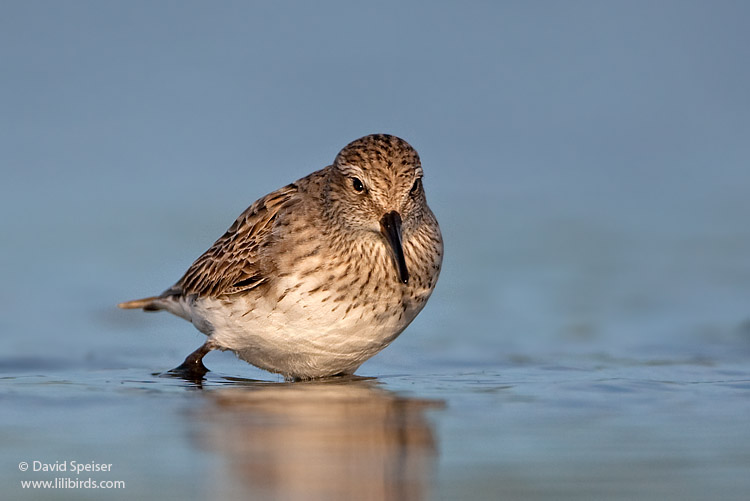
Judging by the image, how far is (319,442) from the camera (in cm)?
587

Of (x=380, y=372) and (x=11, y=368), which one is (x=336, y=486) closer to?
(x=380, y=372)

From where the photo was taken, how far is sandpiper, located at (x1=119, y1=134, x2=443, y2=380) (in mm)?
7445

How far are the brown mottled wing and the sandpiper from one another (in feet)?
0.04

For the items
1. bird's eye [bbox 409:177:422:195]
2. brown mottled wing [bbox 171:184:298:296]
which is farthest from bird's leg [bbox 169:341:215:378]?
bird's eye [bbox 409:177:422:195]

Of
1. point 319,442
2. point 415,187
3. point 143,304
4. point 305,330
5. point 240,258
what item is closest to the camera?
point 319,442

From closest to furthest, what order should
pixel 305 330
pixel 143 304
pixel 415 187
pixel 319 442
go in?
pixel 319 442, pixel 415 187, pixel 305 330, pixel 143 304

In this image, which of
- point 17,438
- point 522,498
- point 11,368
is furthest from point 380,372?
point 522,498

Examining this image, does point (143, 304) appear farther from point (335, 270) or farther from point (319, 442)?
point (319, 442)

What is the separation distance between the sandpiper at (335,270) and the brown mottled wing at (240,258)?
11 mm

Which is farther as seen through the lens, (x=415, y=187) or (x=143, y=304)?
(x=143, y=304)

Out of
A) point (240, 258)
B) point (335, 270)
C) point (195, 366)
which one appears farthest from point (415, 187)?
point (195, 366)

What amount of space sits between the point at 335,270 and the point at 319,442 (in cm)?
190

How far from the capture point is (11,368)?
8.64 m

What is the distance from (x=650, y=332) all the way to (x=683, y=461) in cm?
525
